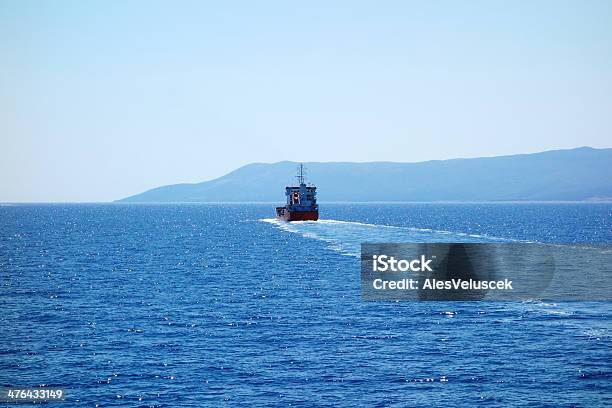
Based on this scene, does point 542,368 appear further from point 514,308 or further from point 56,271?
point 56,271

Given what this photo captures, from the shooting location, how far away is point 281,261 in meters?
114

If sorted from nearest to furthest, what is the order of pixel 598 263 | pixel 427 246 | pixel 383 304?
1. pixel 383 304
2. pixel 598 263
3. pixel 427 246

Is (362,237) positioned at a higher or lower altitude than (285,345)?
higher

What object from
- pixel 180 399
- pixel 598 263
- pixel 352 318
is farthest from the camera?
pixel 598 263

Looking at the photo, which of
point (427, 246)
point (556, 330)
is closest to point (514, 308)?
point (556, 330)

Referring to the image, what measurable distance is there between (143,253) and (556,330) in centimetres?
9351

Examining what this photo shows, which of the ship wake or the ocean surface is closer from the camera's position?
the ocean surface

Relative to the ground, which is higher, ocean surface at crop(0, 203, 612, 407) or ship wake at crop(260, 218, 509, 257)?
ship wake at crop(260, 218, 509, 257)

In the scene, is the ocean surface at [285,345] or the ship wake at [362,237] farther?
the ship wake at [362,237]

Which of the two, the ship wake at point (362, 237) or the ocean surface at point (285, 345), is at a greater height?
the ship wake at point (362, 237)

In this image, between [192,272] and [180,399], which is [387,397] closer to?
[180,399]

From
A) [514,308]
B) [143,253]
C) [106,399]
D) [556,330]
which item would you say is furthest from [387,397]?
[143,253]

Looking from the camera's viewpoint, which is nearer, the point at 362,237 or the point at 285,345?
the point at 285,345

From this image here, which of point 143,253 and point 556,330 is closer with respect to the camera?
point 556,330
